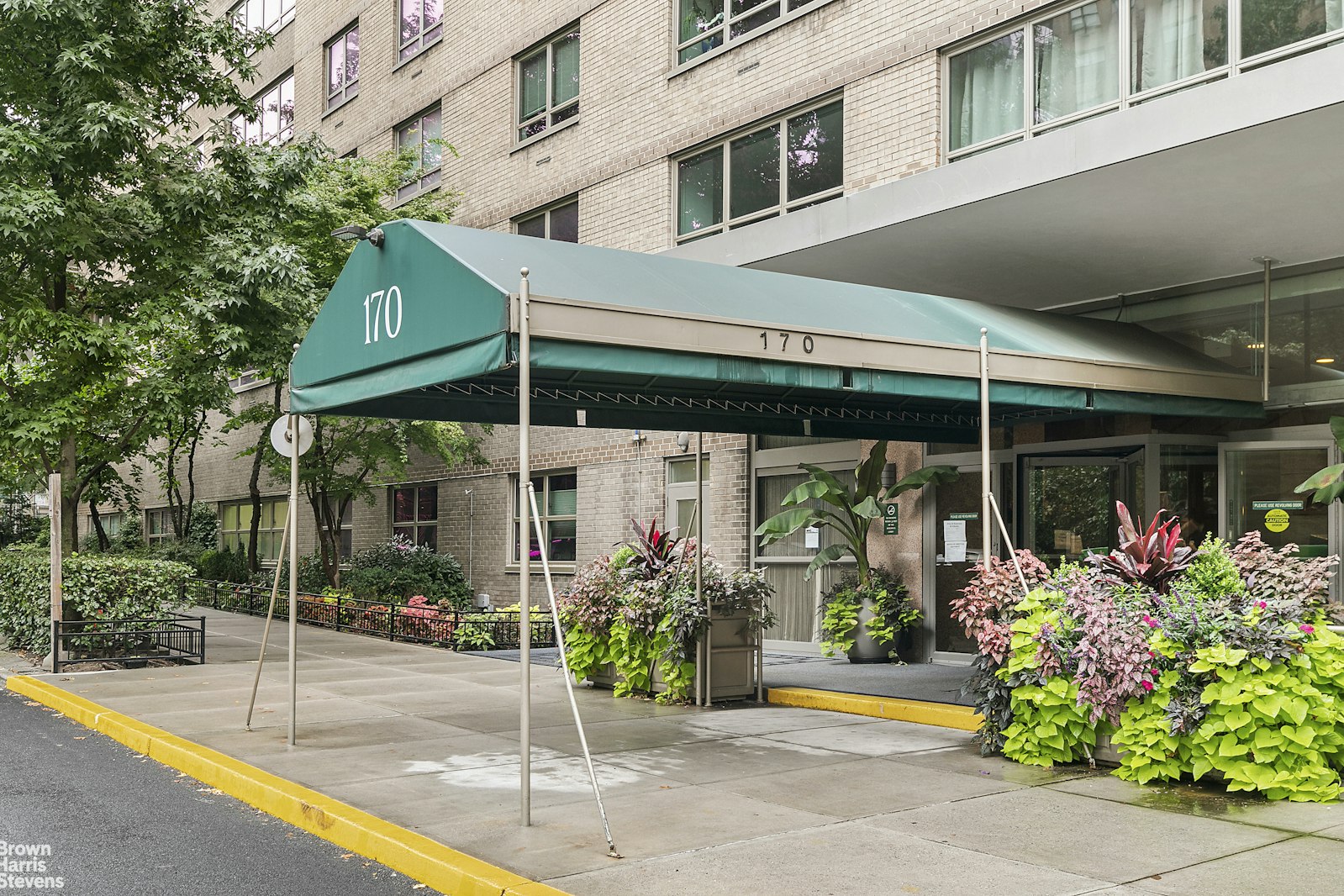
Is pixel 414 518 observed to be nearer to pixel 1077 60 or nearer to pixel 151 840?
pixel 1077 60

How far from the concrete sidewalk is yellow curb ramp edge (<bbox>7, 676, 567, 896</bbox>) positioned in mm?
159

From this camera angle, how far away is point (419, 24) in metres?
25.8

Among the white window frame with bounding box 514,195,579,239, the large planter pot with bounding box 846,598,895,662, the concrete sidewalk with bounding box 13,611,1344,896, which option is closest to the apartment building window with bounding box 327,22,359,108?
the white window frame with bounding box 514,195,579,239

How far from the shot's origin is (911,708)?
1073cm

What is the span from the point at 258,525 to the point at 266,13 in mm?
14520

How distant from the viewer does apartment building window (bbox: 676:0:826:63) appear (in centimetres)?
1672

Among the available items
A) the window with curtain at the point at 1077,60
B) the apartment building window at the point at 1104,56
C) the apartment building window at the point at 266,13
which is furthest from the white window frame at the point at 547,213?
the apartment building window at the point at 266,13

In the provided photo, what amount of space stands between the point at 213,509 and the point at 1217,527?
31062mm

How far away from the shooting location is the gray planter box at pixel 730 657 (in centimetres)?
1178

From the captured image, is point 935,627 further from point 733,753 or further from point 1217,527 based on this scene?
point 733,753

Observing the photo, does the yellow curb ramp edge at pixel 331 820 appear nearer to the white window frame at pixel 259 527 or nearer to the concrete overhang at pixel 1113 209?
the concrete overhang at pixel 1113 209

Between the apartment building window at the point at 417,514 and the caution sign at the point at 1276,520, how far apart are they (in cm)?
1678

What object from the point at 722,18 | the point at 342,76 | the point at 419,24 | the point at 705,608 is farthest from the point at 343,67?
the point at 705,608

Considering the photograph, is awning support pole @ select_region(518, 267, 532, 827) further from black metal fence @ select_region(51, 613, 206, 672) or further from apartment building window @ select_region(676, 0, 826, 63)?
apartment building window @ select_region(676, 0, 826, 63)
